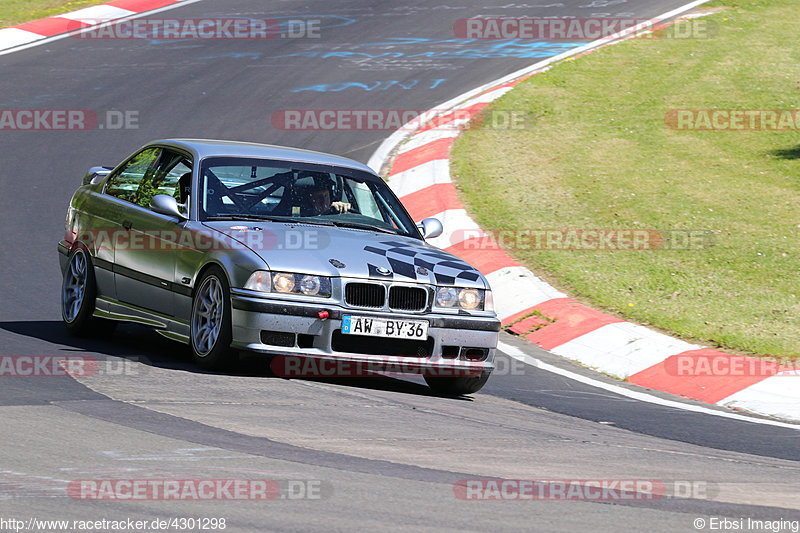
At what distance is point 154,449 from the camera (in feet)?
19.0

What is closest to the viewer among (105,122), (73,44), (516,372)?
(516,372)

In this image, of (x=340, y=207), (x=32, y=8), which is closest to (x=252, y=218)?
(x=340, y=207)

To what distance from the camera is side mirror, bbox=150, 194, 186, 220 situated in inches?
335

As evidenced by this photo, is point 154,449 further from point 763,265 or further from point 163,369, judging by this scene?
point 763,265

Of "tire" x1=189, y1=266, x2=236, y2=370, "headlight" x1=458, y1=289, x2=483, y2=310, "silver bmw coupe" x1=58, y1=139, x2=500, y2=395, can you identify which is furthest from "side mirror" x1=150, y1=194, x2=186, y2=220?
"headlight" x1=458, y1=289, x2=483, y2=310

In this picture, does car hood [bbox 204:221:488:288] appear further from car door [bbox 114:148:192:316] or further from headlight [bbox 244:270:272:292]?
car door [bbox 114:148:192:316]

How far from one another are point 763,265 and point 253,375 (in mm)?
5652

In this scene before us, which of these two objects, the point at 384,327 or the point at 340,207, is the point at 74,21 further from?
the point at 384,327

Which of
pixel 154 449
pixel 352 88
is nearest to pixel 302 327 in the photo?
pixel 154 449

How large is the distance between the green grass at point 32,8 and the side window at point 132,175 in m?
13.0

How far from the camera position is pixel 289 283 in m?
7.71

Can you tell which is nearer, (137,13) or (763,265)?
(763,265)

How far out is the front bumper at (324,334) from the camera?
7.64 m

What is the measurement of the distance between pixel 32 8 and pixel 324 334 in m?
17.1
